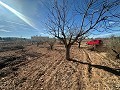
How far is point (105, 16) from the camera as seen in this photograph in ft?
30.3

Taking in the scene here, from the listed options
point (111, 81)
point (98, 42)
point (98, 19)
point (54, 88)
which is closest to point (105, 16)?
point (98, 19)

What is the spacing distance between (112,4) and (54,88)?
20.1 feet

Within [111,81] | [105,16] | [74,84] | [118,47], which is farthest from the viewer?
[118,47]

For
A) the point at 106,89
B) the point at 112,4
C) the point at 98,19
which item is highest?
the point at 112,4

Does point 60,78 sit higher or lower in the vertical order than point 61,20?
lower

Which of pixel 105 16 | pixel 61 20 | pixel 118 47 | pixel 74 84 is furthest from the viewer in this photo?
pixel 118 47

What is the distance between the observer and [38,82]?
695 centimetres

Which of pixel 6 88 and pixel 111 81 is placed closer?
pixel 6 88

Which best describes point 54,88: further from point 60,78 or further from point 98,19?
point 98,19

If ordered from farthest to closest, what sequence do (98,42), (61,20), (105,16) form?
(98,42) < (61,20) < (105,16)

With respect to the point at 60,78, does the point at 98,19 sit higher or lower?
higher

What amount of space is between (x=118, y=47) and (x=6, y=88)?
13739 millimetres

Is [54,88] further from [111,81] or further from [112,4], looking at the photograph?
[112,4]

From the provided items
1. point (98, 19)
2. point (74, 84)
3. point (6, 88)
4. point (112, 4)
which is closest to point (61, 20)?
point (98, 19)
